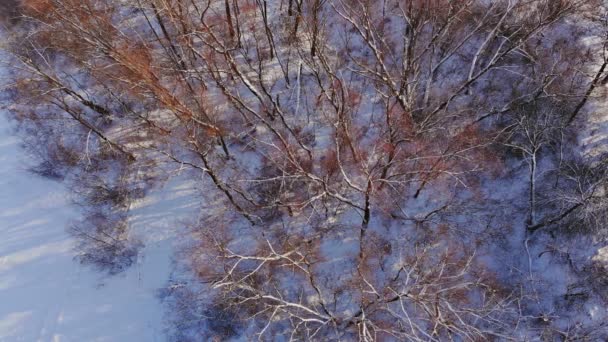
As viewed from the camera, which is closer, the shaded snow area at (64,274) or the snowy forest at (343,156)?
the snowy forest at (343,156)

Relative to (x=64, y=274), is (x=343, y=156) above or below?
above

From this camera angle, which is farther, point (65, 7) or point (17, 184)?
point (17, 184)

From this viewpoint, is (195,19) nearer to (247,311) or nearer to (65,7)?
(65,7)

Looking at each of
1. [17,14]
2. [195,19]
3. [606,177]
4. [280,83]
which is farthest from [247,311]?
[17,14]

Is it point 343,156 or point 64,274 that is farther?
point 343,156

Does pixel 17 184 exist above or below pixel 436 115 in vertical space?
above
